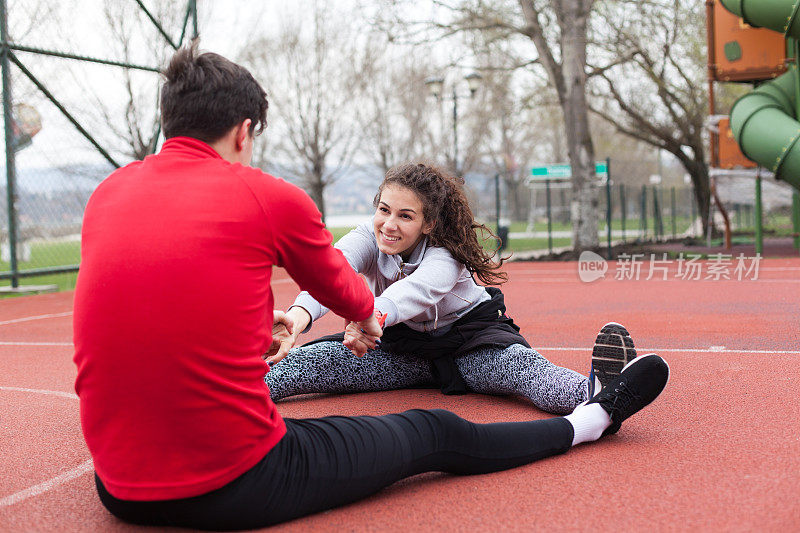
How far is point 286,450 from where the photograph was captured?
2.16 m

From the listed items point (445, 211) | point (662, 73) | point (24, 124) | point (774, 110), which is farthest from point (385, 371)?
point (662, 73)

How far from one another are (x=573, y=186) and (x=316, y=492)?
1484 cm

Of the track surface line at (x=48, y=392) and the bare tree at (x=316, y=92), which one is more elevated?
the bare tree at (x=316, y=92)

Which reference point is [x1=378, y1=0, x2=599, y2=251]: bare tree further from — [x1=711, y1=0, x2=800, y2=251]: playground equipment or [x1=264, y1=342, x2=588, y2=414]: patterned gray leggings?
[x1=264, y1=342, x2=588, y2=414]: patterned gray leggings

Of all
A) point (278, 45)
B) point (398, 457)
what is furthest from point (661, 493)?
point (278, 45)

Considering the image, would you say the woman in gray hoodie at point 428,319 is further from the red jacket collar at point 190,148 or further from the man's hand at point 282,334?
the red jacket collar at point 190,148

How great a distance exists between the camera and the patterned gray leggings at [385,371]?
362 centimetres

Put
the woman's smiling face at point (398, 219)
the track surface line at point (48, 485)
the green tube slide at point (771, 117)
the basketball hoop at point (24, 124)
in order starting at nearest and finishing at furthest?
the track surface line at point (48, 485)
the woman's smiling face at point (398, 219)
the basketball hoop at point (24, 124)
the green tube slide at point (771, 117)

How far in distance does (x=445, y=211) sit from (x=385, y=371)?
89 centimetres

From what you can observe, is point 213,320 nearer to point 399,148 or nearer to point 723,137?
point 723,137

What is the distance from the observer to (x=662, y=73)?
20.6 metres

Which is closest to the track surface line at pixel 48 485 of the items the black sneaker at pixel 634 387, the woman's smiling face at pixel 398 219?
the woman's smiling face at pixel 398 219

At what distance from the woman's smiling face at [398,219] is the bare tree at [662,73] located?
1438cm

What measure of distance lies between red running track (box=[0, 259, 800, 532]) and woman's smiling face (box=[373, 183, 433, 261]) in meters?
0.78
